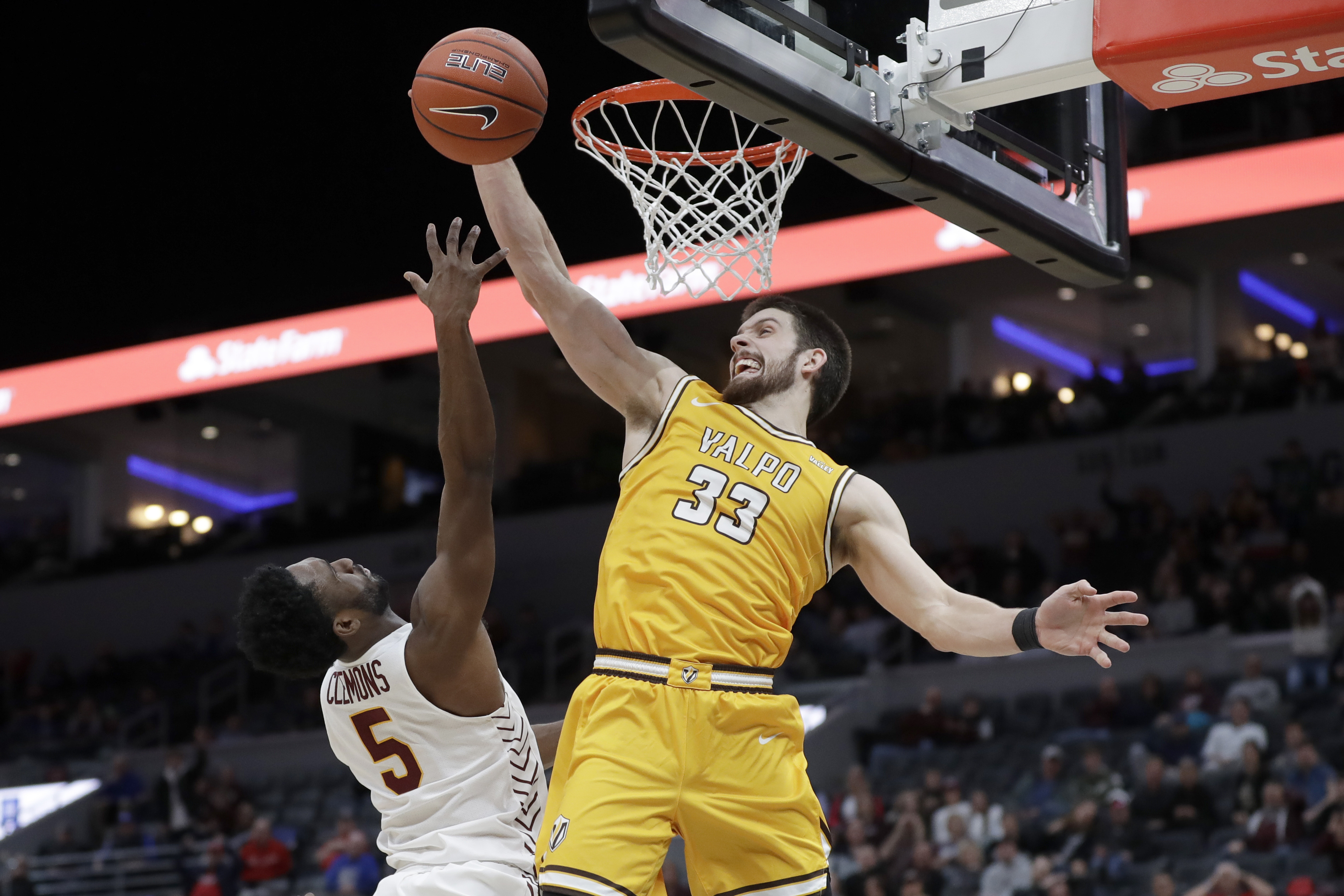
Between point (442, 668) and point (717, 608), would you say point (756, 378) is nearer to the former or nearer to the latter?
point (717, 608)

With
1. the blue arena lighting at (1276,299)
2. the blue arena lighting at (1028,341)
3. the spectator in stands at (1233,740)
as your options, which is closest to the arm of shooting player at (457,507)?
the spectator in stands at (1233,740)

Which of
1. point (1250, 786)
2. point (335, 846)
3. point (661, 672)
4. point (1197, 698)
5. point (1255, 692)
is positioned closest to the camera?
point (661, 672)

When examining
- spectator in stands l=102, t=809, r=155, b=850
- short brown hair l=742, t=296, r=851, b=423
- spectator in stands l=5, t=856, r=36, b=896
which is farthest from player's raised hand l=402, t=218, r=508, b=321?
spectator in stands l=102, t=809, r=155, b=850

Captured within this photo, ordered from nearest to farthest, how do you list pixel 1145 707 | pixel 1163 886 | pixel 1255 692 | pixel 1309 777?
1. pixel 1163 886
2. pixel 1309 777
3. pixel 1255 692
4. pixel 1145 707

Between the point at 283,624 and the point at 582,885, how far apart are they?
1.14m

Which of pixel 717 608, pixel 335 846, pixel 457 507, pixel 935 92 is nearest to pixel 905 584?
pixel 717 608

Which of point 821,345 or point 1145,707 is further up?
point 821,345

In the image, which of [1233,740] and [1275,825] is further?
[1233,740]

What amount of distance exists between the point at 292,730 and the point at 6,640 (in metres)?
7.57

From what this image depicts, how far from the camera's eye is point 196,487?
25.6 meters

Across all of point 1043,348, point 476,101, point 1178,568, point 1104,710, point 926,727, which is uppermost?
point 1043,348

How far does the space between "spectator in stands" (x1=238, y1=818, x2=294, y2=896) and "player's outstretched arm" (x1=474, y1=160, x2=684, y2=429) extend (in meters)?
10.9

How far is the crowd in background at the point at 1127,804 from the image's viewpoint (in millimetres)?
10273

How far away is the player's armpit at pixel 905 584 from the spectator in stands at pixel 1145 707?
9629 millimetres
